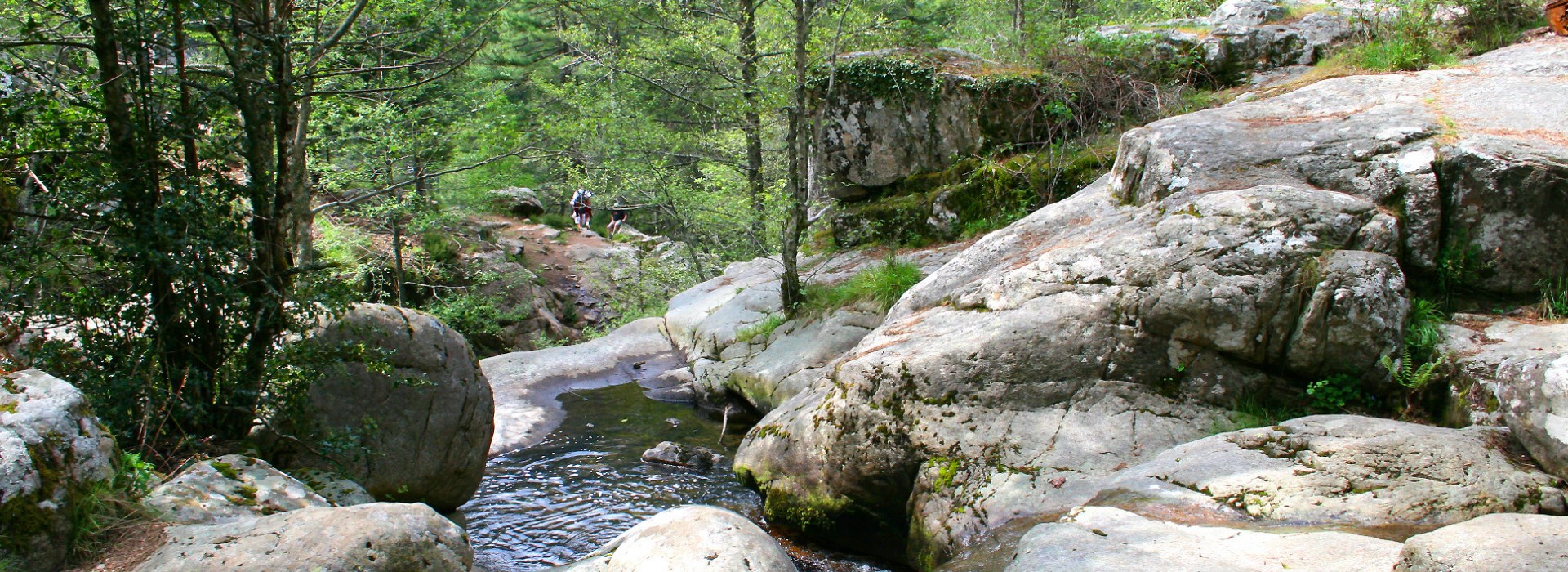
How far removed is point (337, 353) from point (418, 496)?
5.01ft

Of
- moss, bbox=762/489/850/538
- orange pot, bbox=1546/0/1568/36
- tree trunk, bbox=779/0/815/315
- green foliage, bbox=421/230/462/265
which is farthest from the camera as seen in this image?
green foliage, bbox=421/230/462/265

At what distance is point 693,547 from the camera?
4.61m

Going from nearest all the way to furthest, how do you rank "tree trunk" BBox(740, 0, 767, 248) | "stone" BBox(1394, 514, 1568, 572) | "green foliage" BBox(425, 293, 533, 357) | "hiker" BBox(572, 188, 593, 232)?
"stone" BBox(1394, 514, 1568, 572), "tree trunk" BBox(740, 0, 767, 248), "green foliage" BBox(425, 293, 533, 357), "hiker" BBox(572, 188, 593, 232)

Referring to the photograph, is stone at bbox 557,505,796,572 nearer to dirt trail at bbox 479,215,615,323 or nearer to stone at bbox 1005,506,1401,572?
stone at bbox 1005,506,1401,572

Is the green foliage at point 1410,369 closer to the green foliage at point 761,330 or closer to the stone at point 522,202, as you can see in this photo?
the green foliage at point 761,330

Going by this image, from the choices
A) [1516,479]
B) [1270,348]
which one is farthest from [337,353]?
[1516,479]

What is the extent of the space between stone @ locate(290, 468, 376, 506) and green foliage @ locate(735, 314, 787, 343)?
5479 millimetres

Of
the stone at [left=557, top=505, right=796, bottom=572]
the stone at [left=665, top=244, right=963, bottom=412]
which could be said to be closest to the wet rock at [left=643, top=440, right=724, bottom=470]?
the stone at [left=665, top=244, right=963, bottom=412]

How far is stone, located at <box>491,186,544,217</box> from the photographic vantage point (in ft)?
83.7

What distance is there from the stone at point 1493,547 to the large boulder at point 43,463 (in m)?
5.58

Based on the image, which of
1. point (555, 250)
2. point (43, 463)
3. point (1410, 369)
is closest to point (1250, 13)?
point (1410, 369)

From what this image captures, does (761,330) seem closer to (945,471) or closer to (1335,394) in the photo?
(945,471)

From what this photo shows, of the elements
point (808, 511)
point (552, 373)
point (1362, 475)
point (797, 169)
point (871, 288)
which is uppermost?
point (797, 169)

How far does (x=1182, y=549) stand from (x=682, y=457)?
19.0 ft
